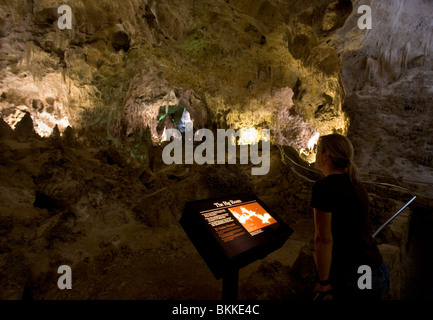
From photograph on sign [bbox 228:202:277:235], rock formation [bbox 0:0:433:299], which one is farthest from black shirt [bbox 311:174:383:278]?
rock formation [bbox 0:0:433:299]

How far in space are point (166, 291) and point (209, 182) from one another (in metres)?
2.62

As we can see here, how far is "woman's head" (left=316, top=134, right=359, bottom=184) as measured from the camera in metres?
1.50

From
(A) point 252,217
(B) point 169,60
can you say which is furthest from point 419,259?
(B) point 169,60

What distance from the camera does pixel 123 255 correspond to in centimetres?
351

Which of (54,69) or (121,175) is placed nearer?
(121,175)

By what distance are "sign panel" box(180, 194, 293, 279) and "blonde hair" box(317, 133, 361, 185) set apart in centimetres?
90

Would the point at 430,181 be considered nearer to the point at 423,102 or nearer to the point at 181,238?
the point at 423,102

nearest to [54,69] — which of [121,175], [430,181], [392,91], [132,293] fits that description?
[121,175]

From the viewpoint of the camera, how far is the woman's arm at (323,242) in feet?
4.62

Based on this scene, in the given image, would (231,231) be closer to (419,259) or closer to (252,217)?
(252,217)

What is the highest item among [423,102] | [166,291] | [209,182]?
[423,102]

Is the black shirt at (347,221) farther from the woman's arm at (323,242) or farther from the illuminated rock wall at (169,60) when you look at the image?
the illuminated rock wall at (169,60)

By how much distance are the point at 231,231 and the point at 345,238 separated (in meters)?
0.87

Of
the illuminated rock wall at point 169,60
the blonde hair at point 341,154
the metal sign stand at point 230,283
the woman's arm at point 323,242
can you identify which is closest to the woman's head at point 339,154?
the blonde hair at point 341,154
